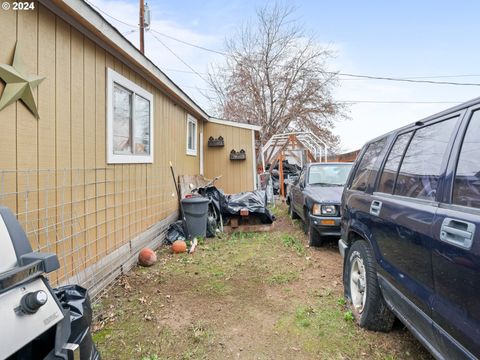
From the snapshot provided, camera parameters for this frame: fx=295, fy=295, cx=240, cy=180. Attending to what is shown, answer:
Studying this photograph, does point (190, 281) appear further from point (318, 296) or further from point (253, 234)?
point (253, 234)

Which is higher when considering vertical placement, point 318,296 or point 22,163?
point 22,163

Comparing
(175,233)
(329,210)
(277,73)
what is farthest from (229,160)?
(277,73)

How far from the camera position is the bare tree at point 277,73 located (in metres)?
20.6

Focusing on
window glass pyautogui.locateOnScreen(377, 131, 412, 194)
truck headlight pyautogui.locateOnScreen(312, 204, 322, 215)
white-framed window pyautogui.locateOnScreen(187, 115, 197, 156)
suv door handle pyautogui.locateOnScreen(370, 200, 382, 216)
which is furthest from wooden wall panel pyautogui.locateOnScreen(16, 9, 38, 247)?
white-framed window pyautogui.locateOnScreen(187, 115, 197, 156)

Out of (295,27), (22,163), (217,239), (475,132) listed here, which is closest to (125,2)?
(217,239)

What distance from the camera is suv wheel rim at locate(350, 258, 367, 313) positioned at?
2.84 metres

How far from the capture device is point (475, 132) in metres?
1.53

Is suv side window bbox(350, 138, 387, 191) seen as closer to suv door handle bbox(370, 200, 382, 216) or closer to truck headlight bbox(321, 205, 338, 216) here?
suv door handle bbox(370, 200, 382, 216)


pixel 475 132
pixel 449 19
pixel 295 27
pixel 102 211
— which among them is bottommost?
pixel 102 211

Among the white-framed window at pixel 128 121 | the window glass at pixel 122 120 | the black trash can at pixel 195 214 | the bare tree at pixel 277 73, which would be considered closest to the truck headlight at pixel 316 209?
the black trash can at pixel 195 214

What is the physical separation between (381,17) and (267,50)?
9308mm

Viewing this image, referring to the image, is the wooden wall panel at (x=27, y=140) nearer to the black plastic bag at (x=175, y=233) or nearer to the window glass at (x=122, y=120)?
the window glass at (x=122, y=120)

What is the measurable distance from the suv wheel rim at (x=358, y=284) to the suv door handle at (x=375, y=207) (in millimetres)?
608

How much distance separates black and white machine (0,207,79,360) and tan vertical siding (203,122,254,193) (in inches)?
322
